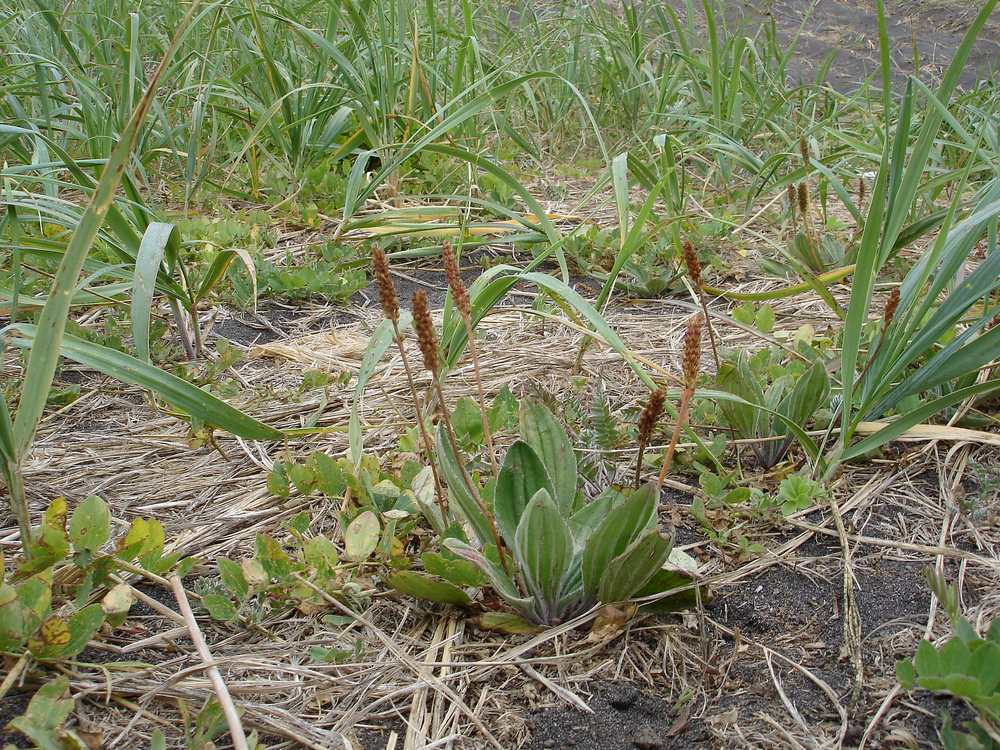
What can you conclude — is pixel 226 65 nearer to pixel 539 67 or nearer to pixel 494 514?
pixel 539 67

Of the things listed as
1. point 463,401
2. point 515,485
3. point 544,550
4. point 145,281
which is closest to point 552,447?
point 515,485

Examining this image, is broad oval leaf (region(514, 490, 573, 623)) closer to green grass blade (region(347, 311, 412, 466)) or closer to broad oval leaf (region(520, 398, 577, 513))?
broad oval leaf (region(520, 398, 577, 513))

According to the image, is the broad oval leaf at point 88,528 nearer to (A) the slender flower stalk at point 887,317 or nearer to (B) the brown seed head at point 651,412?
(B) the brown seed head at point 651,412

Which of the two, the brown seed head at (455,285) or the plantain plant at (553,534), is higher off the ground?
the brown seed head at (455,285)

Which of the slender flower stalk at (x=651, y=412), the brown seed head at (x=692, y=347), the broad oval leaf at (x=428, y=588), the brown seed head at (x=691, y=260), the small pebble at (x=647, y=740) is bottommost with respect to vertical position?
the small pebble at (x=647, y=740)

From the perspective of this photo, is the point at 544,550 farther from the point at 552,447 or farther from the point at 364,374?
the point at 364,374

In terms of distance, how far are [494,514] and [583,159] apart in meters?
2.59

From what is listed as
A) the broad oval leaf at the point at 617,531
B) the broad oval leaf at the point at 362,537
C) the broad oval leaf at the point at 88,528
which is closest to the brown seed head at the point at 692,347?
the broad oval leaf at the point at 617,531

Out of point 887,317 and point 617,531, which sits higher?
point 887,317

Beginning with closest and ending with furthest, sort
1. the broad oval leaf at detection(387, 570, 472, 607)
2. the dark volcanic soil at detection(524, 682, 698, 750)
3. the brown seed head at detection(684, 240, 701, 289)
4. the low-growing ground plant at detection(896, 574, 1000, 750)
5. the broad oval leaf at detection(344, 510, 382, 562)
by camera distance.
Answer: the low-growing ground plant at detection(896, 574, 1000, 750), the dark volcanic soil at detection(524, 682, 698, 750), the broad oval leaf at detection(387, 570, 472, 607), the broad oval leaf at detection(344, 510, 382, 562), the brown seed head at detection(684, 240, 701, 289)

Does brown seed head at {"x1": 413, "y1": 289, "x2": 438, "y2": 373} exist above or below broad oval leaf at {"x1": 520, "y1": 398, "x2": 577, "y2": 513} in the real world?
above

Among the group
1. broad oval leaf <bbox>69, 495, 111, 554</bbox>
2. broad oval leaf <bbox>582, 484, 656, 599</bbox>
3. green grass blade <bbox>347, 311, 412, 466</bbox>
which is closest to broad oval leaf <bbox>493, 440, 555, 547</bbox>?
broad oval leaf <bbox>582, 484, 656, 599</bbox>

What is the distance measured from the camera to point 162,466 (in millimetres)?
1492

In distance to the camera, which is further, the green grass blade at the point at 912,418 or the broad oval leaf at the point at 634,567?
the green grass blade at the point at 912,418
